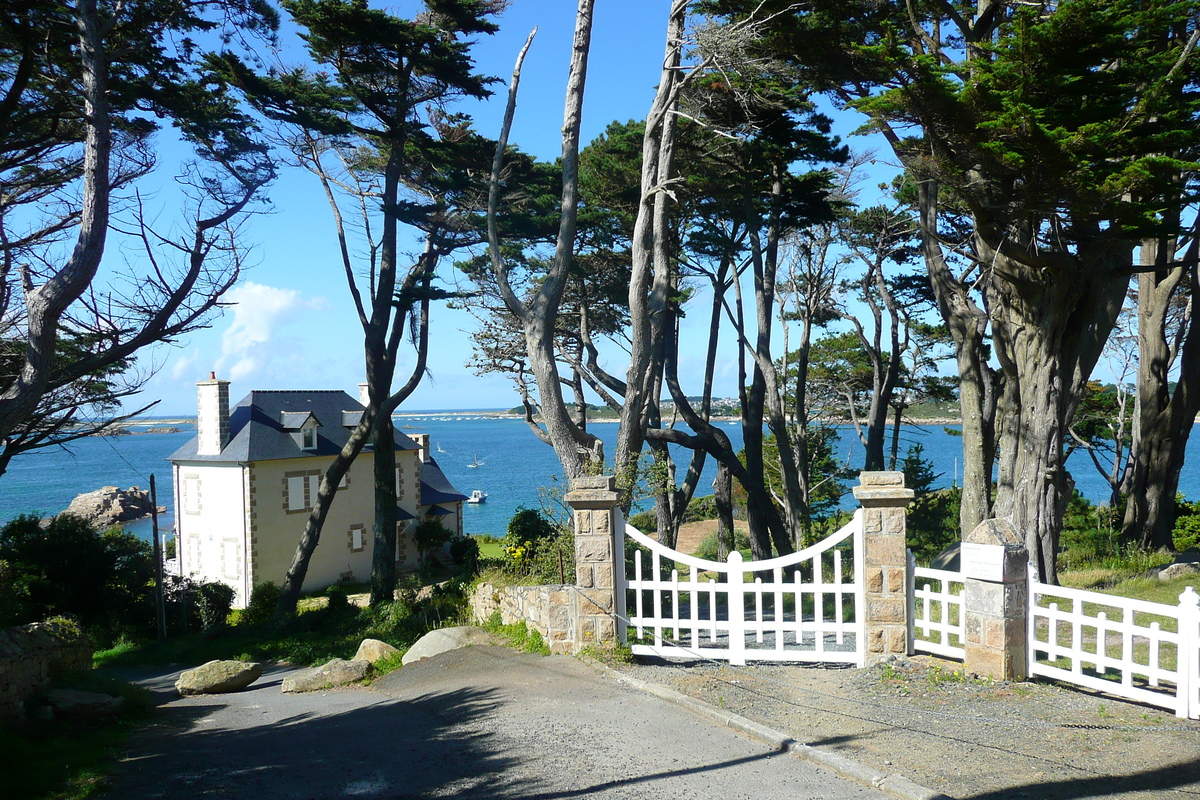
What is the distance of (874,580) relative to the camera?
284 inches

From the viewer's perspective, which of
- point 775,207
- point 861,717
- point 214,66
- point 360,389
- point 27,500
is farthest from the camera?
point 27,500

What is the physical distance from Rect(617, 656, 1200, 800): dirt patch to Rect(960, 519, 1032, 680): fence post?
17cm

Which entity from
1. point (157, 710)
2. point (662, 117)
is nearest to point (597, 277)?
point (662, 117)

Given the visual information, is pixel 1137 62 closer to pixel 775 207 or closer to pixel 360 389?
pixel 775 207

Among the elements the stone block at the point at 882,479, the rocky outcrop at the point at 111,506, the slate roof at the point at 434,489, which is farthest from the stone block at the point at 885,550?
the rocky outcrop at the point at 111,506

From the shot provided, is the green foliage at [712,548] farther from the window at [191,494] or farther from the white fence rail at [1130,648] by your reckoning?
the white fence rail at [1130,648]

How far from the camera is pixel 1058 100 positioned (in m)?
9.70

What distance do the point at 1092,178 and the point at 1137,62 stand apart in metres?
Answer: 2.00

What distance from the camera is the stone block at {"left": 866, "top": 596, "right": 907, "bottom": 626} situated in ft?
23.6

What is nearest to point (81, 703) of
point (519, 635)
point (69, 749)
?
point (69, 749)

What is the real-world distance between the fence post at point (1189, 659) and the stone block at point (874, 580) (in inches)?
84.3

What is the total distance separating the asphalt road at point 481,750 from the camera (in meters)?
5.05

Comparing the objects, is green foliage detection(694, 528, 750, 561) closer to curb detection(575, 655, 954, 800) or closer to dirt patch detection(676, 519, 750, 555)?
dirt patch detection(676, 519, 750, 555)

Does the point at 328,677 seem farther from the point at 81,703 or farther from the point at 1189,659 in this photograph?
the point at 1189,659
